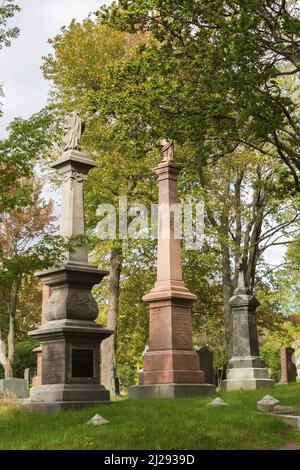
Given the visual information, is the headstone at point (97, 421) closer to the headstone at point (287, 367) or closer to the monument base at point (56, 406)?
the monument base at point (56, 406)

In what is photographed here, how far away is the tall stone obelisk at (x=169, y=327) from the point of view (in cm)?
1475

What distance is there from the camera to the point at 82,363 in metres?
11.9

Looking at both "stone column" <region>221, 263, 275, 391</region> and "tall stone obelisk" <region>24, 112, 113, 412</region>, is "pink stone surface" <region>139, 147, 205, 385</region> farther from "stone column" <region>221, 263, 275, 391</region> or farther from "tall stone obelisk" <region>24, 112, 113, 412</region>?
"stone column" <region>221, 263, 275, 391</region>

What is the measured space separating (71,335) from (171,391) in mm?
3846

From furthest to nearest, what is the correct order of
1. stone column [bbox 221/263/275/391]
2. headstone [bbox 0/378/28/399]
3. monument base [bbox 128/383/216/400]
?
headstone [bbox 0/378/28/399] → stone column [bbox 221/263/275/391] → monument base [bbox 128/383/216/400]

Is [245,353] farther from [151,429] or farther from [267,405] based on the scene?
[151,429]

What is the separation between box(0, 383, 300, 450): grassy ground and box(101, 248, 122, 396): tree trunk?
11144 millimetres

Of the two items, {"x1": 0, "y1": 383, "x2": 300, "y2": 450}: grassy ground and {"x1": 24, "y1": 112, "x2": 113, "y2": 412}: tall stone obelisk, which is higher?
{"x1": 24, "y1": 112, "x2": 113, "y2": 412}: tall stone obelisk

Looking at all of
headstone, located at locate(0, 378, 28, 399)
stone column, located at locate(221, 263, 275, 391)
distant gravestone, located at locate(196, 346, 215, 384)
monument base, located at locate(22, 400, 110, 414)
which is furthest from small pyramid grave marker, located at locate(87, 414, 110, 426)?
headstone, located at locate(0, 378, 28, 399)

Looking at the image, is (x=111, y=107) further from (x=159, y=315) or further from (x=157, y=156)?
(x=157, y=156)

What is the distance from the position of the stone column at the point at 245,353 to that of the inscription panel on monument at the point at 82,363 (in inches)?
304

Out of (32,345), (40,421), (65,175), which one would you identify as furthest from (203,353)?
(32,345)

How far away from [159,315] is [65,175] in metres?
4.88

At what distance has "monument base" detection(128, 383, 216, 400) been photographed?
14336 millimetres
